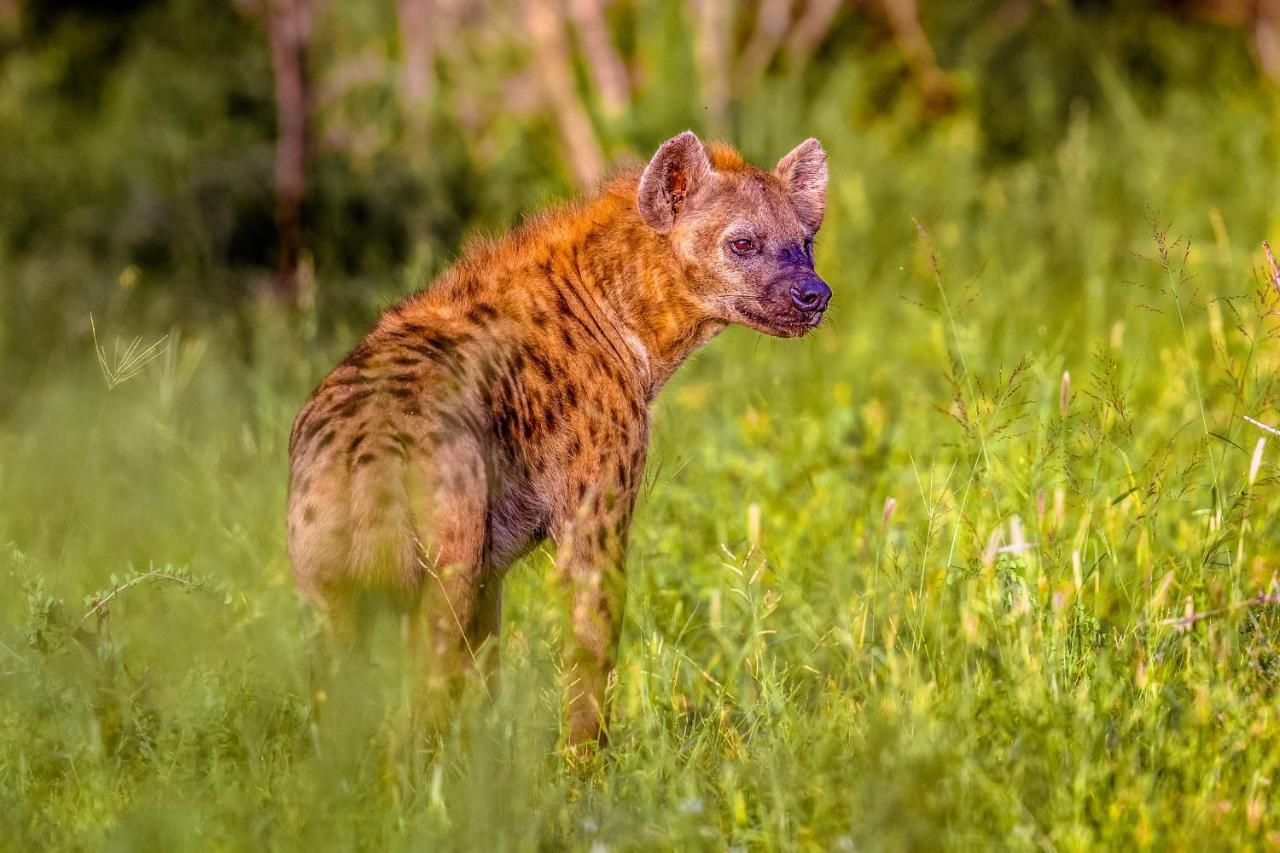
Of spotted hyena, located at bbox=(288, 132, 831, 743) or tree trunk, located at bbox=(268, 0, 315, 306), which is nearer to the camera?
spotted hyena, located at bbox=(288, 132, 831, 743)

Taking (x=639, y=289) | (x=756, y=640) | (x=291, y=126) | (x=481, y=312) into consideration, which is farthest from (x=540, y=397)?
(x=291, y=126)

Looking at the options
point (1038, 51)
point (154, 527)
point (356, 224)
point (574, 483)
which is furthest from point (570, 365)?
point (1038, 51)

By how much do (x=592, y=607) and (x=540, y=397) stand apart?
0.52m

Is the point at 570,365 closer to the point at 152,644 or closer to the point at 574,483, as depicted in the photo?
the point at 574,483

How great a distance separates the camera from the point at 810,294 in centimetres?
456

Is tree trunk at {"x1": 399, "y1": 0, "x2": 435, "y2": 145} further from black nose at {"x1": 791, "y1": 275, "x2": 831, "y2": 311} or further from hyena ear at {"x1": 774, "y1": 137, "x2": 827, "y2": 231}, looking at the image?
black nose at {"x1": 791, "y1": 275, "x2": 831, "y2": 311}

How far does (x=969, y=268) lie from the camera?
812cm

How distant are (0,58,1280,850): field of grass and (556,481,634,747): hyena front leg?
81mm

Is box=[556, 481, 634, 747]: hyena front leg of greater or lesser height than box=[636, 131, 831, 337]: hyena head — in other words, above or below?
below

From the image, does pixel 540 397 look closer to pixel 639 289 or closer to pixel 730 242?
pixel 639 289

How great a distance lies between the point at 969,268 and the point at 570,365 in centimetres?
436

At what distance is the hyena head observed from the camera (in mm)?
4598

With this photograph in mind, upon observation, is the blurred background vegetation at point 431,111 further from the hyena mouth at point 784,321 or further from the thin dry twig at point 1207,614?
the thin dry twig at point 1207,614

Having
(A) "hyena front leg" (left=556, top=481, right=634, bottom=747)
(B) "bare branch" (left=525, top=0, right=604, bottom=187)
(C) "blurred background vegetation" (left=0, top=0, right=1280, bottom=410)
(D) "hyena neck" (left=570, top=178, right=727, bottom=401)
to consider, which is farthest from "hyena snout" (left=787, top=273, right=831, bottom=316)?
(B) "bare branch" (left=525, top=0, right=604, bottom=187)
